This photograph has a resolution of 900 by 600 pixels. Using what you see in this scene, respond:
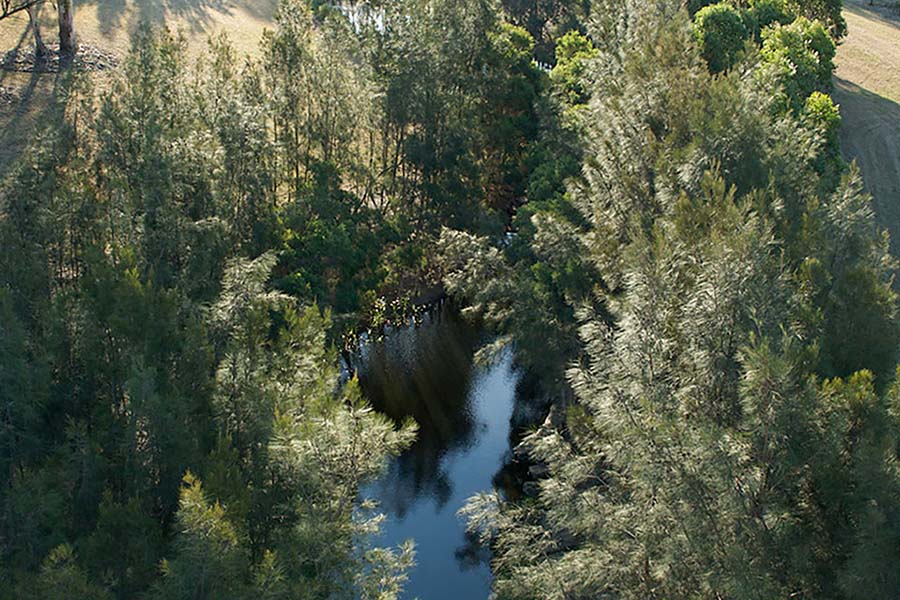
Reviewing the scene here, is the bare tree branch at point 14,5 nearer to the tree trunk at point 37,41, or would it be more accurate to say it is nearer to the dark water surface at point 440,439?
the tree trunk at point 37,41

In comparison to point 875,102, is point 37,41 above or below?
above

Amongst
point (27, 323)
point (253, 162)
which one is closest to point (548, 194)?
point (253, 162)

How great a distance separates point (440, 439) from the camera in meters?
32.9

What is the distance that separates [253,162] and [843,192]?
60.8 ft

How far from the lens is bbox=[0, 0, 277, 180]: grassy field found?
3906cm

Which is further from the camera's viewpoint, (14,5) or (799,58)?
(14,5)

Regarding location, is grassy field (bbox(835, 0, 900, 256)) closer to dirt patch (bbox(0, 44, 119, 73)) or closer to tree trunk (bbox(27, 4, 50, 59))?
dirt patch (bbox(0, 44, 119, 73))

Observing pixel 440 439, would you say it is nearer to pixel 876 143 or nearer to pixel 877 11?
pixel 876 143

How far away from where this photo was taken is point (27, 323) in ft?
71.8

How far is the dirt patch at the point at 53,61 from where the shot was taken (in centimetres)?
4400

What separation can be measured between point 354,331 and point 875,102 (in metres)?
37.8

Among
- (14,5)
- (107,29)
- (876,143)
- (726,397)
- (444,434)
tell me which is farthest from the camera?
(107,29)

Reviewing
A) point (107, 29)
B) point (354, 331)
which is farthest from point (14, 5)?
point (354, 331)

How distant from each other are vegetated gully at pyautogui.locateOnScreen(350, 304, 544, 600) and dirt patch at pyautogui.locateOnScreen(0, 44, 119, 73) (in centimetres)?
2156
